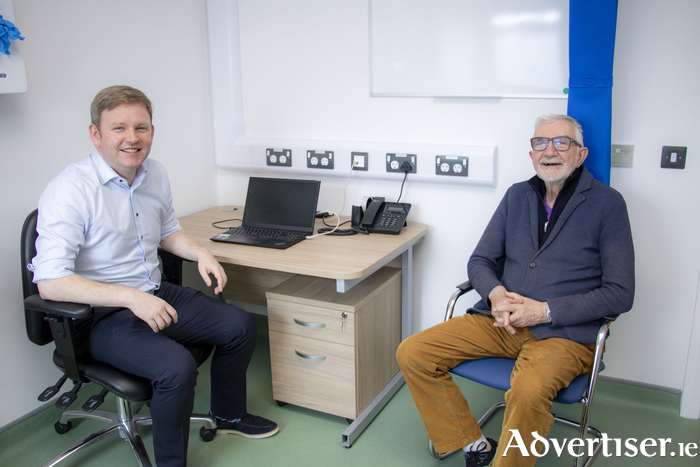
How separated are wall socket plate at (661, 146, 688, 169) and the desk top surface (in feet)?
3.27

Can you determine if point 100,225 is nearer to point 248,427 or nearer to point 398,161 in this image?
point 248,427

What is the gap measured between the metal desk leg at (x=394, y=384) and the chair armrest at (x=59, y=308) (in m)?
1.07

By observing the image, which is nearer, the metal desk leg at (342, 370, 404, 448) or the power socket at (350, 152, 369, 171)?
the metal desk leg at (342, 370, 404, 448)

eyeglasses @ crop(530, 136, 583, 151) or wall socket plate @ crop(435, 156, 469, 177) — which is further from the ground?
eyeglasses @ crop(530, 136, 583, 151)

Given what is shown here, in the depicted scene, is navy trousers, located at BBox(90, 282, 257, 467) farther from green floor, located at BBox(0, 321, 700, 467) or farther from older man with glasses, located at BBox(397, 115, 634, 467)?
older man with glasses, located at BBox(397, 115, 634, 467)

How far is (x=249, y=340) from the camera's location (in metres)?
2.06

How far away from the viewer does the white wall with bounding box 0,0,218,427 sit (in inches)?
82.0

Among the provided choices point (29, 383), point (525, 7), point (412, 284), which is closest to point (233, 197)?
point (412, 284)

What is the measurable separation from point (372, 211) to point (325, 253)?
0.43 m

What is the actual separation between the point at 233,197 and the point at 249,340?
1.24m

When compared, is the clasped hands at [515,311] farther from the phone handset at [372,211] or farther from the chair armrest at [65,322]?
the chair armrest at [65,322]

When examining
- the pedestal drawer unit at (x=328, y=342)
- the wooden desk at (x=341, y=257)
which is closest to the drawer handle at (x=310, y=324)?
the pedestal drawer unit at (x=328, y=342)

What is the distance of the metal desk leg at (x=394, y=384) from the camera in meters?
→ 2.12

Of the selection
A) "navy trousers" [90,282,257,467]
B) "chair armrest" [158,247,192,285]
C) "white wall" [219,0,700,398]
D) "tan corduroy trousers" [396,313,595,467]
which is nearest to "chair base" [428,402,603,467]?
"tan corduroy trousers" [396,313,595,467]
